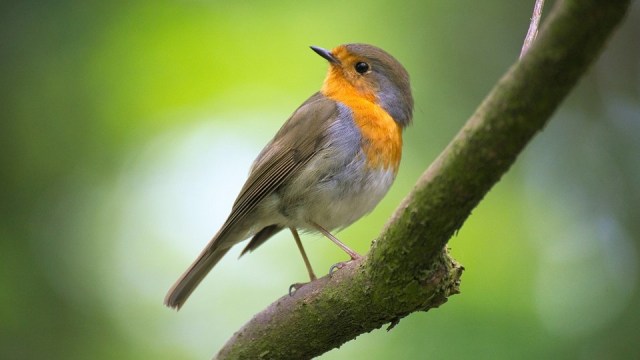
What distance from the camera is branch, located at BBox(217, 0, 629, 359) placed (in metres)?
1.88

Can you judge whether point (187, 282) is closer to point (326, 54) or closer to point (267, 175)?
point (267, 175)

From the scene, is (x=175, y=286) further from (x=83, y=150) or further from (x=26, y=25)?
(x=26, y=25)

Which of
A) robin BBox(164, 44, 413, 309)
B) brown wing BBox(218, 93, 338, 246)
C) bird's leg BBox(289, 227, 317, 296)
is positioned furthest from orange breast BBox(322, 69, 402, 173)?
bird's leg BBox(289, 227, 317, 296)

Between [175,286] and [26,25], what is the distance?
1.85m

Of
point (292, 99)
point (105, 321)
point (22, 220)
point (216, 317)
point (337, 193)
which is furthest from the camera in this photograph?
point (216, 317)

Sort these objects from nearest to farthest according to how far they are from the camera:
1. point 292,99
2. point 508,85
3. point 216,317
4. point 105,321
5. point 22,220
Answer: point 508,85
point 22,220
point 105,321
point 292,99
point 216,317

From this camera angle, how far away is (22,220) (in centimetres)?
472

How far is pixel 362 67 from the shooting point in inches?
187

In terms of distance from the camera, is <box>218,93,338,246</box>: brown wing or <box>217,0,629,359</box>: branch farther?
<box>218,93,338,246</box>: brown wing

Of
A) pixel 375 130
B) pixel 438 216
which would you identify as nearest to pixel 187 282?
pixel 375 130

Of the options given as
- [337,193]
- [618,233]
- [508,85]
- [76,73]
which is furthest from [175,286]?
[618,233]

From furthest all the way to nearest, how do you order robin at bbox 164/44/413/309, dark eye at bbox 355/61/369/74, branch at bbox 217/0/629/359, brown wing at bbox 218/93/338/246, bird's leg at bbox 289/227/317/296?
dark eye at bbox 355/61/369/74 → brown wing at bbox 218/93/338/246 → robin at bbox 164/44/413/309 → bird's leg at bbox 289/227/317/296 → branch at bbox 217/0/629/359

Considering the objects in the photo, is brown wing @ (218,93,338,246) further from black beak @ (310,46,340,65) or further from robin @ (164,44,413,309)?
black beak @ (310,46,340,65)

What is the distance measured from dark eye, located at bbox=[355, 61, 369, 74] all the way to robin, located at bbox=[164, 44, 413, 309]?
0.54ft
